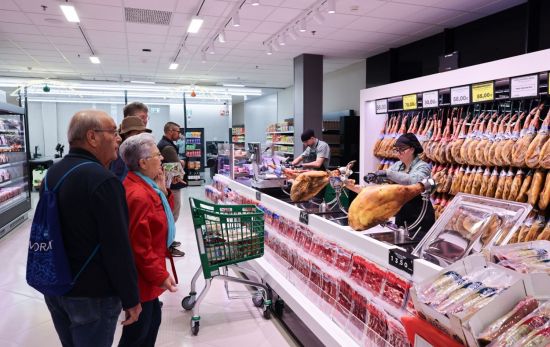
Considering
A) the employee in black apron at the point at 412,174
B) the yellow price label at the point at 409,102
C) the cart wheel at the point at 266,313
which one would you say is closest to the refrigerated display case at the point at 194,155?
the yellow price label at the point at 409,102

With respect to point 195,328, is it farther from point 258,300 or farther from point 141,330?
point 141,330

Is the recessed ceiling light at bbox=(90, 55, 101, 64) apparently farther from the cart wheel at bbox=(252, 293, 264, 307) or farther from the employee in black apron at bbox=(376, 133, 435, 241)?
the employee in black apron at bbox=(376, 133, 435, 241)

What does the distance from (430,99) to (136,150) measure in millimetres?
4584

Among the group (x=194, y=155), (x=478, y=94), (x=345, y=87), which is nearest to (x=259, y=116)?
(x=194, y=155)

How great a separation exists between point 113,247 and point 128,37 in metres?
6.50

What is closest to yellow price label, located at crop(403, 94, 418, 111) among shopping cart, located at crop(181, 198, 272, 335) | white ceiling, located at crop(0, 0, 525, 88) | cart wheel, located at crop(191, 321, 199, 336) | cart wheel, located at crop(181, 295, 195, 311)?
white ceiling, located at crop(0, 0, 525, 88)

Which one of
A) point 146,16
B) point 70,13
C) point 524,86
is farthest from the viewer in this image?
point 146,16

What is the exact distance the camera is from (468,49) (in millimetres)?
6273

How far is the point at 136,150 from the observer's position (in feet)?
7.30

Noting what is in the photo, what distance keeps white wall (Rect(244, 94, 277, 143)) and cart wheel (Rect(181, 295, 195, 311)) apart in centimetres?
1352

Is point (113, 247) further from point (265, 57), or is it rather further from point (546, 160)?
point (265, 57)

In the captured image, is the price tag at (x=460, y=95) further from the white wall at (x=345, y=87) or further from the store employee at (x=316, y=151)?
the white wall at (x=345, y=87)

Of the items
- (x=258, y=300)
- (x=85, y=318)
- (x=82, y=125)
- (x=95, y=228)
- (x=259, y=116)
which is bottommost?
(x=258, y=300)

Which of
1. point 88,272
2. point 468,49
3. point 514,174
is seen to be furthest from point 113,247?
point 468,49
